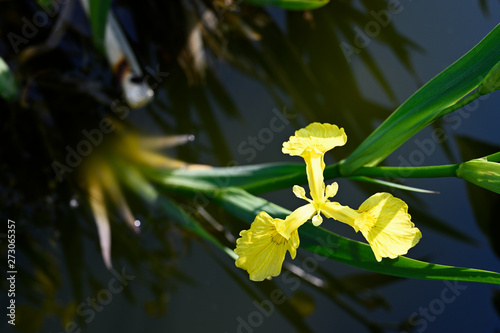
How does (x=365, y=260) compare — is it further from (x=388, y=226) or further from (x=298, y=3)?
(x=298, y=3)

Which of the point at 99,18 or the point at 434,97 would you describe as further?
the point at 99,18

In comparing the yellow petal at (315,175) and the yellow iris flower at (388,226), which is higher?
the yellow petal at (315,175)

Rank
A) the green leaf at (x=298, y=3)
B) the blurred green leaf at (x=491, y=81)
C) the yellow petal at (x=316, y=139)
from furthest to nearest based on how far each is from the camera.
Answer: the green leaf at (x=298, y=3), the yellow petal at (x=316, y=139), the blurred green leaf at (x=491, y=81)

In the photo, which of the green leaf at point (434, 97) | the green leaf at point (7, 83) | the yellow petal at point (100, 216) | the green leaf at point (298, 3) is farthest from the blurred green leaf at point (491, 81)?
the green leaf at point (7, 83)

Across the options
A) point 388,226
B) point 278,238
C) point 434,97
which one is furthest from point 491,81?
point 278,238

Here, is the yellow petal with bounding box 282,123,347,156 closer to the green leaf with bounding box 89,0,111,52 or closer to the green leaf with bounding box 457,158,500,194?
the green leaf with bounding box 457,158,500,194

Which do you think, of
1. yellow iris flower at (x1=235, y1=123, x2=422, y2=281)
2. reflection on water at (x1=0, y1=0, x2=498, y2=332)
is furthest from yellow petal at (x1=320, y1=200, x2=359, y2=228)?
reflection on water at (x1=0, y1=0, x2=498, y2=332)

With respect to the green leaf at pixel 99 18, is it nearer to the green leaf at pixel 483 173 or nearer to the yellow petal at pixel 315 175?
the yellow petal at pixel 315 175
